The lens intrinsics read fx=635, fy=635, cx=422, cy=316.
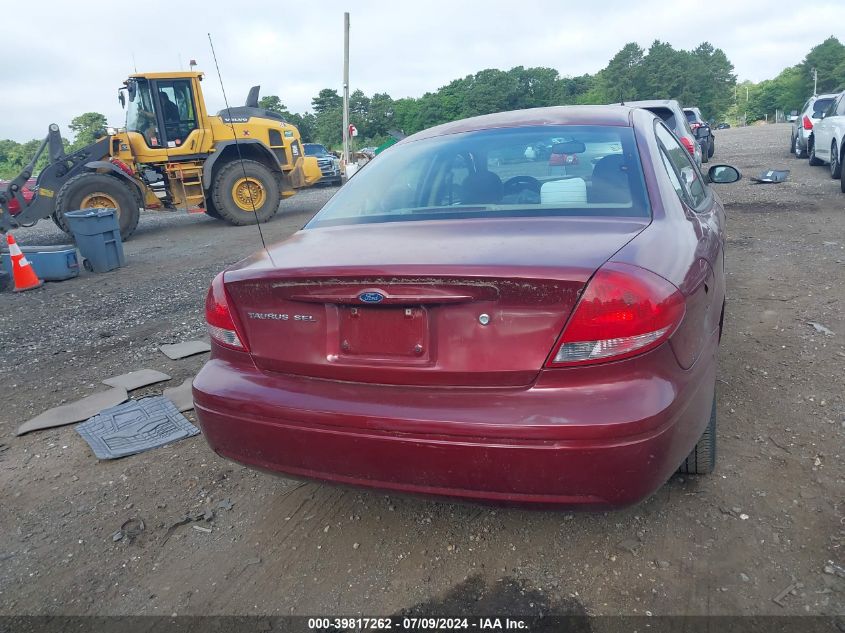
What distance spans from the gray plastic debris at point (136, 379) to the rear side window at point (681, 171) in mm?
3422

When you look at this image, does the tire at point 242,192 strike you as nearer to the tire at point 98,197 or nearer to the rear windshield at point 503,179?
the tire at point 98,197

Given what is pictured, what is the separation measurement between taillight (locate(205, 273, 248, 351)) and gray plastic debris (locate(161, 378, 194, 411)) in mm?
1694

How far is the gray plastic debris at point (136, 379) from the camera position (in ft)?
14.0

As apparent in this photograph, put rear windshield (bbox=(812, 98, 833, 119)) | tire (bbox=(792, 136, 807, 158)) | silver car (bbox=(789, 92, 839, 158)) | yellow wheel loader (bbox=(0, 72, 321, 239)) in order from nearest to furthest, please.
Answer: yellow wheel loader (bbox=(0, 72, 321, 239)) → silver car (bbox=(789, 92, 839, 158)) → rear windshield (bbox=(812, 98, 833, 119)) → tire (bbox=(792, 136, 807, 158))

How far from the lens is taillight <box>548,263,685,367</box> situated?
→ 1.83 m

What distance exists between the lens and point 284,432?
7.10 feet

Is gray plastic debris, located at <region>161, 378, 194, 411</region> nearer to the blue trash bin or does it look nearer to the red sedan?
the red sedan

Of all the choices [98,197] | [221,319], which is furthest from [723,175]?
[98,197]

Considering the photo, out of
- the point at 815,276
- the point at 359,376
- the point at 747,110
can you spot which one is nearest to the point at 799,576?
the point at 359,376

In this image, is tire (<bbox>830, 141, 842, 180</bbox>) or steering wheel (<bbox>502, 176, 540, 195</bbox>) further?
tire (<bbox>830, 141, 842, 180</bbox>)

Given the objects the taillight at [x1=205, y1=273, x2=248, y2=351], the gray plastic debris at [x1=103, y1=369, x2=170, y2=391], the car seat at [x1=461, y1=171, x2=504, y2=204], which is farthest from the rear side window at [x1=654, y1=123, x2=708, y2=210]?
the gray plastic debris at [x1=103, y1=369, x2=170, y2=391]

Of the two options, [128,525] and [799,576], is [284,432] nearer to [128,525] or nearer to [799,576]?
[128,525]

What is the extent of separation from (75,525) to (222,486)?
2.04 feet

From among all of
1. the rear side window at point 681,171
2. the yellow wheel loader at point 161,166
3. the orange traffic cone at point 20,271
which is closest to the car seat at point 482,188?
the rear side window at point 681,171
